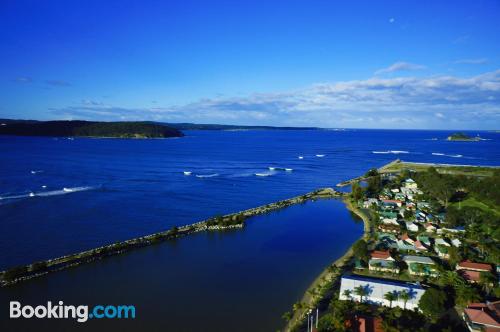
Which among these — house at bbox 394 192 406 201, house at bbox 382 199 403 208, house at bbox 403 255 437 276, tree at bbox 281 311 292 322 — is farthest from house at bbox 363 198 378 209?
tree at bbox 281 311 292 322

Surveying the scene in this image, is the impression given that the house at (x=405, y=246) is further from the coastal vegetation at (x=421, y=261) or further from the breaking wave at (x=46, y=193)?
the breaking wave at (x=46, y=193)

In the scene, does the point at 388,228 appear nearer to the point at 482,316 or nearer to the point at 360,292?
the point at 360,292

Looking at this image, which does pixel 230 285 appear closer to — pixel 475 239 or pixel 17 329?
pixel 17 329

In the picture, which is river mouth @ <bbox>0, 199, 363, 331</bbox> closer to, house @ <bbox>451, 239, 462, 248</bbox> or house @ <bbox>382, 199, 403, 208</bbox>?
house @ <bbox>451, 239, 462, 248</bbox>

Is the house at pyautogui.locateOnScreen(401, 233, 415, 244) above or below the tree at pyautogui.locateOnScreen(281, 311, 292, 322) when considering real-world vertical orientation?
above

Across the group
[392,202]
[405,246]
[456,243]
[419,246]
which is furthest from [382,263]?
[392,202]
